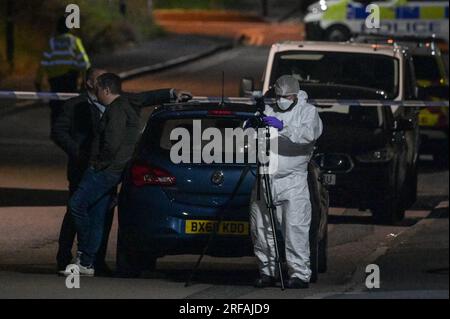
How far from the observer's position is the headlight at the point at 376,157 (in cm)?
1534

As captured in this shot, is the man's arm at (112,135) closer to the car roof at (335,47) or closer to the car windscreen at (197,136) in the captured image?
the car windscreen at (197,136)

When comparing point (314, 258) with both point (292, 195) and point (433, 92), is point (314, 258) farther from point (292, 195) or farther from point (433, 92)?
point (433, 92)

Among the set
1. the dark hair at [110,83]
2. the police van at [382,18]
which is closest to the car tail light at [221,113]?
the dark hair at [110,83]

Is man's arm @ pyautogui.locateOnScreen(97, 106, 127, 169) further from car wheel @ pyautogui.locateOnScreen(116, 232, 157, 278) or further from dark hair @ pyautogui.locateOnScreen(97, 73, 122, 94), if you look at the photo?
car wheel @ pyautogui.locateOnScreen(116, 232, 157, 278)

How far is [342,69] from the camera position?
17.4 meters

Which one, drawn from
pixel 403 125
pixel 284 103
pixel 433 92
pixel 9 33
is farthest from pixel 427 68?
pixel 284 103

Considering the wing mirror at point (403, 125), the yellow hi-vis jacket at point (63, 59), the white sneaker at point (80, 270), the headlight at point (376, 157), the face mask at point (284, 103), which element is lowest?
the white sneaker at point (80, 270)

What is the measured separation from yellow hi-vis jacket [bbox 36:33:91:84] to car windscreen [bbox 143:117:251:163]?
8512 millimetres

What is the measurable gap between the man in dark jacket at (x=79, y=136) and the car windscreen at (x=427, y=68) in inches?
417

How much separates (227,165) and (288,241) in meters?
0.90

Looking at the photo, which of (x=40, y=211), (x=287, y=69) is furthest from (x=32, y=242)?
(x=287, y=69)

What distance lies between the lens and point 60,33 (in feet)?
68.2
